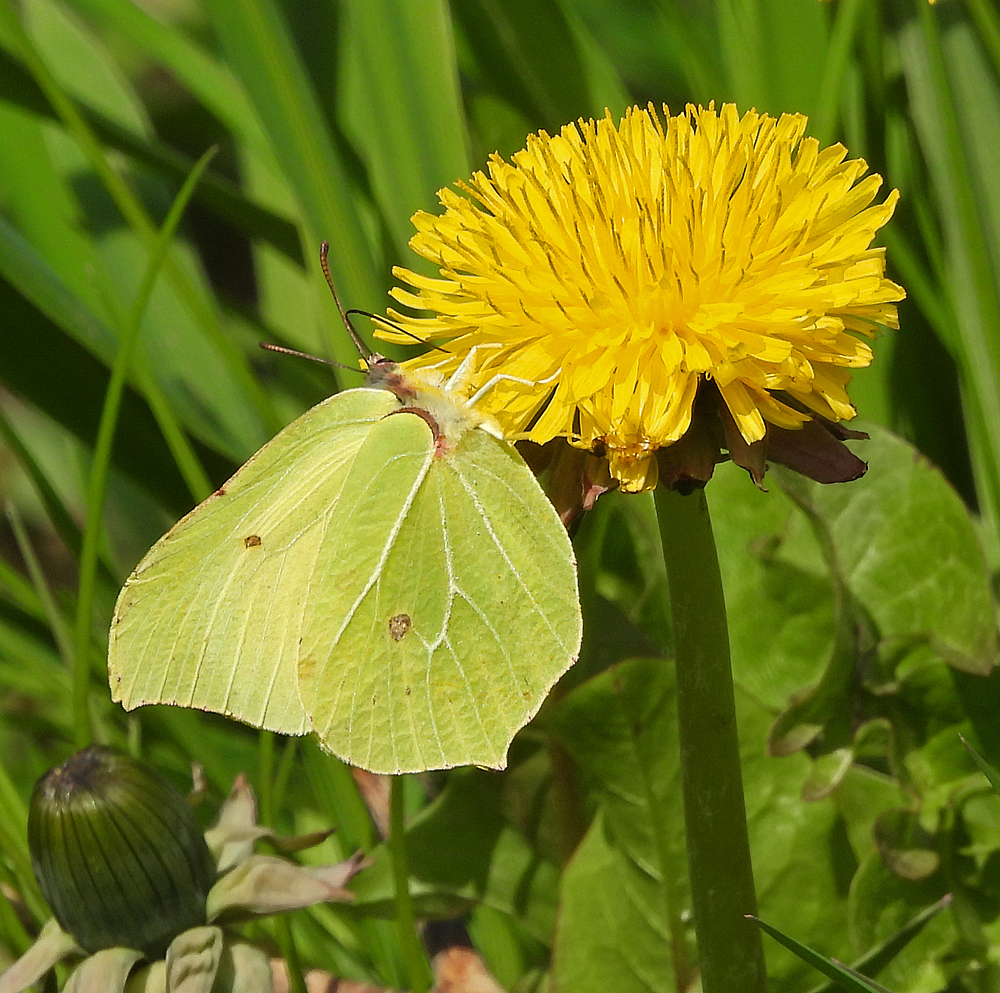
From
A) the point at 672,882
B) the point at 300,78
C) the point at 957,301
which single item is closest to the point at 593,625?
the point at 672,882

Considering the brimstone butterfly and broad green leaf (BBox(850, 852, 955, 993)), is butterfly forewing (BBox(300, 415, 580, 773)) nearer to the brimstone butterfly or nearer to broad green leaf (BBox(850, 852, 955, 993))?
the brimstone butterfly

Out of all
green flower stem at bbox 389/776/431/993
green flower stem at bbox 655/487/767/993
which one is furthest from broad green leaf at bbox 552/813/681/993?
green flower stem at bbox 655/487/767/993

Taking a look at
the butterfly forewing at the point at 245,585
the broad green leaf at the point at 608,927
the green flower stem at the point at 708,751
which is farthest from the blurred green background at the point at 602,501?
the green flower stem at the point at 708,751

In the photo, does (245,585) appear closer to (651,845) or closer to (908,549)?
(651,845)

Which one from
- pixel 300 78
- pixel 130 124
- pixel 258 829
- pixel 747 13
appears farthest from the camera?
pixel 130 124

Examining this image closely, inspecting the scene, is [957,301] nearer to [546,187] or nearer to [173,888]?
[546,187]

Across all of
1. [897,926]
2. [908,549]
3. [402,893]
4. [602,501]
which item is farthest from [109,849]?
[908,549]
